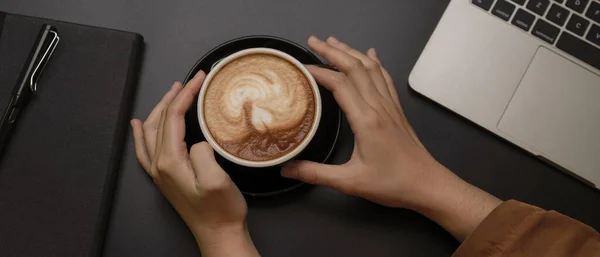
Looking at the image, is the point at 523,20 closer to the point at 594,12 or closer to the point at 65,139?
the point at 594,12

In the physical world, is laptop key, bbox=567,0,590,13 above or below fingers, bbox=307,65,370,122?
above

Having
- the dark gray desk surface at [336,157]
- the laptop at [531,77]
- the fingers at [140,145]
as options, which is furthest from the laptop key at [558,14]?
the fingers at [140,145]

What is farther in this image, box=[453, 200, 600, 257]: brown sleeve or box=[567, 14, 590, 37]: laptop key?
box=[567, 14, 590, 37]: laptop key

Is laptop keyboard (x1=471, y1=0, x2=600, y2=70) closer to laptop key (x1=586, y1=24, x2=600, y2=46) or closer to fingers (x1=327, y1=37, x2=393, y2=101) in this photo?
laptop key (x1=586, y1=24, x2=600, y2=46)

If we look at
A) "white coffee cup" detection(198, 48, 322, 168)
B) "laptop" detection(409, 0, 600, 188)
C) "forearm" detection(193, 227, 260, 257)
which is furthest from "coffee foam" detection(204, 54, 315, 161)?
"laptop" detection(409, 0, 600, 188)

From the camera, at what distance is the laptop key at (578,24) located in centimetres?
67

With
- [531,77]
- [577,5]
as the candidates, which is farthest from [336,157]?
[577,5]

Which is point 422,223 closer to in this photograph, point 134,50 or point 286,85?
point 286,85

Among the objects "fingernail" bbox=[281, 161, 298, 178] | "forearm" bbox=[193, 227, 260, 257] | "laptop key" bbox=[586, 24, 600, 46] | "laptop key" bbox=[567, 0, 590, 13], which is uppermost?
"laptop key" bbox=[567, 0, 590, 13]

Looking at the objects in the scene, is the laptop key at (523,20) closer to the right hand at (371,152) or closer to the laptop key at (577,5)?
the laptop key at (577,5)

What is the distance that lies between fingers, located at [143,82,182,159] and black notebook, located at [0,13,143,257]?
42 millimetres

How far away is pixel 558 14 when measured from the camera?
668 millimetres

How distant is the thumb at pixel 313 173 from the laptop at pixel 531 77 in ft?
0.67

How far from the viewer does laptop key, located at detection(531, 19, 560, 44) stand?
0.67 meters
